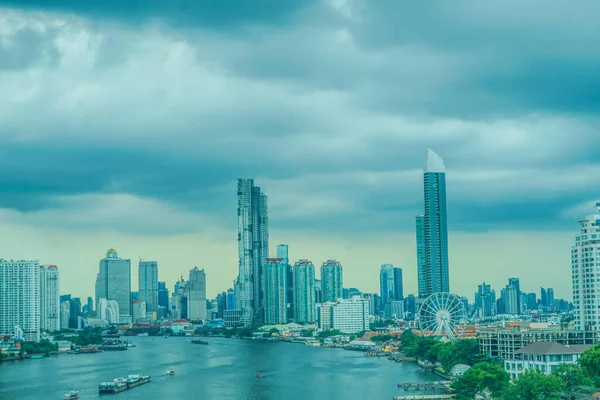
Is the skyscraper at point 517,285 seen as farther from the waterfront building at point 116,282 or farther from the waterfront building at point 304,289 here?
the waterfront building at point 116,282

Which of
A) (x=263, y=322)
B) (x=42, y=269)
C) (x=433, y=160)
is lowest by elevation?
(x=263, y=322)

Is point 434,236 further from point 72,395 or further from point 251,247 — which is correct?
point 72,395

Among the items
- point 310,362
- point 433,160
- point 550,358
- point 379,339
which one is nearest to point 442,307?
point 310,362

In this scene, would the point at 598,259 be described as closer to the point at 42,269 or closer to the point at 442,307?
the point at 442,307

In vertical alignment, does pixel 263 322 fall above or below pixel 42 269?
below

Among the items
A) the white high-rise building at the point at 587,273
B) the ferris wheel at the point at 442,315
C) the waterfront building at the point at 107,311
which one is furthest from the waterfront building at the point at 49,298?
the white high-rise building at the point at 587,273

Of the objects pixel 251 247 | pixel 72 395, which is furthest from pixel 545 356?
pixel 251 247

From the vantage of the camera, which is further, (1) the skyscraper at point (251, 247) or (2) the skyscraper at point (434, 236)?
(1) the skyscraper at point (251, 247)
